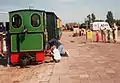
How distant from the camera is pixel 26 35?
14.1 m

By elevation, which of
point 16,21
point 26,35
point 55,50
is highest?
point 16,21

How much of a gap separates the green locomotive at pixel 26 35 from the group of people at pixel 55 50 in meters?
0.67

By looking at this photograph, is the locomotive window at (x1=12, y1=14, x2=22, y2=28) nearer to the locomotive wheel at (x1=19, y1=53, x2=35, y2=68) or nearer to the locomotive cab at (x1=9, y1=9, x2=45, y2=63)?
the locomotive cab at (x1=9, y1=9, x2=45, y2=63)

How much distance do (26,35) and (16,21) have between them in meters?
0.87

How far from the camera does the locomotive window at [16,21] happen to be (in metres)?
14.3

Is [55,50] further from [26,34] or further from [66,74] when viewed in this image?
[66,74]

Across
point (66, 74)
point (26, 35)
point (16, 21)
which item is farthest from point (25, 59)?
point (66, 74)

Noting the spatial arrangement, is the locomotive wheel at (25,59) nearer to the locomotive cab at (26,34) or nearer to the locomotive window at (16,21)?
the locomotive cab at (26,34)

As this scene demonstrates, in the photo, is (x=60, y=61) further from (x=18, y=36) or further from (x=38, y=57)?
(x=18, y=36)

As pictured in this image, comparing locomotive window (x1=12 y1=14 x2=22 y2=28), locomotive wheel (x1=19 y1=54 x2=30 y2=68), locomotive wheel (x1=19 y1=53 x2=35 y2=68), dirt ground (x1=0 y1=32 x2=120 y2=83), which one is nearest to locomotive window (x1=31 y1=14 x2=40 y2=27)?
locomotive window (x1=12 y1=14 x2=22 y2=28)

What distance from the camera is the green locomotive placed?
14180mm

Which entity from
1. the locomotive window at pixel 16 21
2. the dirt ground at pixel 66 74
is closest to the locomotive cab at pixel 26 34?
the locomotive window at pixel 16 21

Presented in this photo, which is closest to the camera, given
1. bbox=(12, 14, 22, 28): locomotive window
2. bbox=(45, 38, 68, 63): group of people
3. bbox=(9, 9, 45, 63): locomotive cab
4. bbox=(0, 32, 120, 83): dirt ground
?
bbox=(0, 32, 120, 83): dirt ground

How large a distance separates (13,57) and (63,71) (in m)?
3.38
